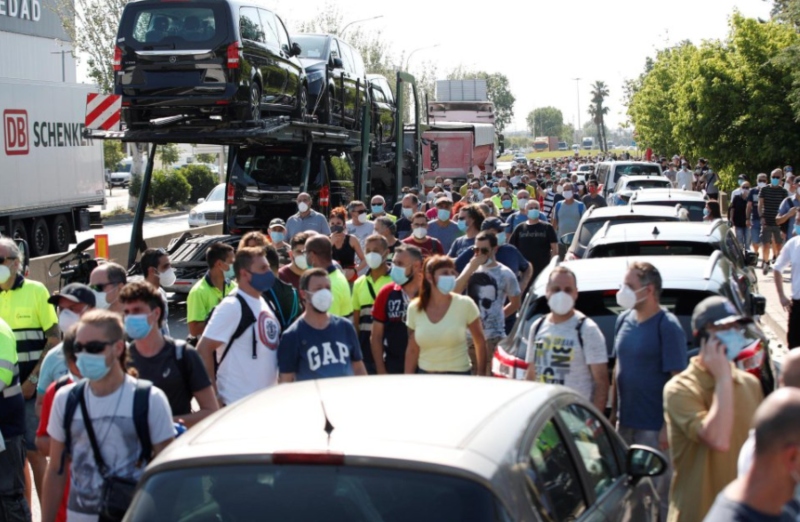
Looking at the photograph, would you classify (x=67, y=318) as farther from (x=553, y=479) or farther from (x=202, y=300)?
(x=553, y=479)

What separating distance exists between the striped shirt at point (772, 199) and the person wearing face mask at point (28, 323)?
1488 cm

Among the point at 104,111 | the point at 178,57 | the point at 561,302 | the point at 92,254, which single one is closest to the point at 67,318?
the point at 561,302

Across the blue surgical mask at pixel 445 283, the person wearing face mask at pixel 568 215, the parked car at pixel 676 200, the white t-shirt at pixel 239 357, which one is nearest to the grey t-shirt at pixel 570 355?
the blue surgical mask at pixel 445 283

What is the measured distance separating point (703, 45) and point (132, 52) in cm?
2416

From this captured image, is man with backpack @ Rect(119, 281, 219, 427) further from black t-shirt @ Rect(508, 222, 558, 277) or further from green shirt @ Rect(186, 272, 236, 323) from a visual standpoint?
black t-shirt @ Rect(508, 222, 558, 277)

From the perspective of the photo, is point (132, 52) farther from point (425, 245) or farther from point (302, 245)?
point (302, 245)

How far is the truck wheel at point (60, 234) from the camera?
2564cm

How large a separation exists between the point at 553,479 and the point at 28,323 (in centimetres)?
458

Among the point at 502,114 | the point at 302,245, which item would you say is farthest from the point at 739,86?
the point at 502,114

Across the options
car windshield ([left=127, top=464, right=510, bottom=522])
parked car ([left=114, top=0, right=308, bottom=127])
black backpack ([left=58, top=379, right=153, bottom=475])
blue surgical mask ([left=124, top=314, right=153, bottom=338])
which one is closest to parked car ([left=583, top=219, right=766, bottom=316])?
blue surgical mask ([left=124, top=314, right=153, bottom=338])

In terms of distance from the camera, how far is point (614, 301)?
25.4 feet

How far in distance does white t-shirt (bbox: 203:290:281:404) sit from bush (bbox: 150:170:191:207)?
4503 cm

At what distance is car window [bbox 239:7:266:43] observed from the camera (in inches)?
655

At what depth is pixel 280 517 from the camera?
149 inches
